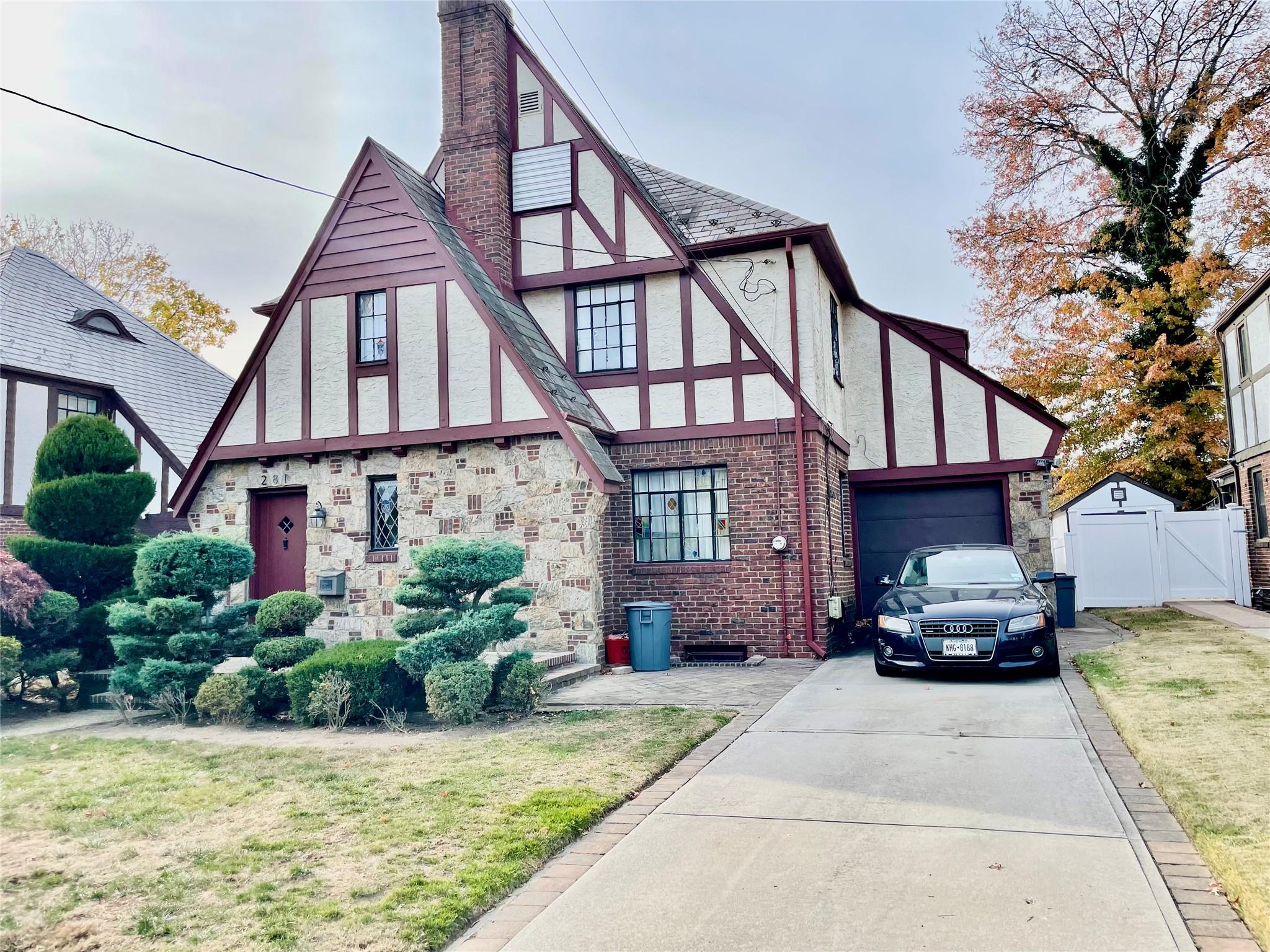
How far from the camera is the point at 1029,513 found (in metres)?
13.9

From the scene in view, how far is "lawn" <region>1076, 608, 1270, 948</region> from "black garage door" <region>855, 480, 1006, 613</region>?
9.71 feet

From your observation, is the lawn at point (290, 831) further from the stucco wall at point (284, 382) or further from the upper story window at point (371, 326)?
the upper story window at point (371, 326)

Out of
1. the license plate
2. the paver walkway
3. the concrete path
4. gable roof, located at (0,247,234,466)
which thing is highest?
gable roof, located at (0,247,234,466)

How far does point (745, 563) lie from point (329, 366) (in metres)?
6.49

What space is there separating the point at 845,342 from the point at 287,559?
9.44 meters

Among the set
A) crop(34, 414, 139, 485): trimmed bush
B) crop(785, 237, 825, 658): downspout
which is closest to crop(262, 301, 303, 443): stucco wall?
crop(34, 414, 139, 485): trimmed bush

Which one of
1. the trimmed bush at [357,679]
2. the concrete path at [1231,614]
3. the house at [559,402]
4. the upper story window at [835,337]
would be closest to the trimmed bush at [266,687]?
the trimmed bush at [357,679]

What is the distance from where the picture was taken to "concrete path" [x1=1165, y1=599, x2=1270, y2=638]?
41.1 feet

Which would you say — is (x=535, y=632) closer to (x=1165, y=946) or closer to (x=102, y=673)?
(x=102, y=673)

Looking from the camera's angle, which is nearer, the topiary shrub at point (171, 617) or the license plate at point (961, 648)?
the topiary shrub at point (171, 617)

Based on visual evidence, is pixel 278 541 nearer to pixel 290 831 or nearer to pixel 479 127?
pixel 479 127

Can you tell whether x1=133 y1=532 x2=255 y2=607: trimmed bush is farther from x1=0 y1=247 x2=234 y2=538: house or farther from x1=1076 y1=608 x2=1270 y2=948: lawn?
x1=0 y1=247 x2=234 y2=538: house

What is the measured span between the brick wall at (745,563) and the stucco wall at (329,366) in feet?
13.2

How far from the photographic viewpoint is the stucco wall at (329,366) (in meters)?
12.6
